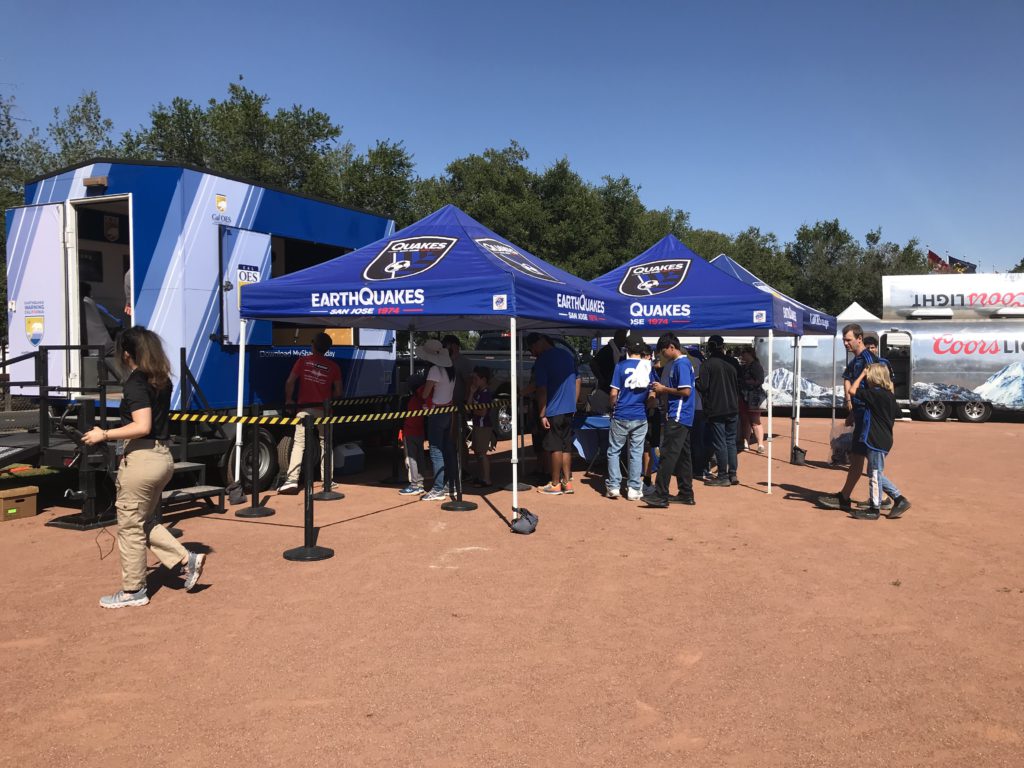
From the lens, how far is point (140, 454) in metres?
5.15

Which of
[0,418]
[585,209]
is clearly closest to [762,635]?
[0,418]

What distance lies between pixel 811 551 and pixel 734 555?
71 centimetres

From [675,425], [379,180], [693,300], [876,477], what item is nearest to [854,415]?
[876,477]

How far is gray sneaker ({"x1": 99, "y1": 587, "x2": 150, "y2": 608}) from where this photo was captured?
525 cm

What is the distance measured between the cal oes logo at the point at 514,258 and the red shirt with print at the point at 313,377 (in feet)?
7.96

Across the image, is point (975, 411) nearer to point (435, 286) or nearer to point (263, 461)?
point (435, 286)

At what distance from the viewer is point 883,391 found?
310 inches

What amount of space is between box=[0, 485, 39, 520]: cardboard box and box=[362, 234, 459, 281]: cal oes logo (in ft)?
13.1

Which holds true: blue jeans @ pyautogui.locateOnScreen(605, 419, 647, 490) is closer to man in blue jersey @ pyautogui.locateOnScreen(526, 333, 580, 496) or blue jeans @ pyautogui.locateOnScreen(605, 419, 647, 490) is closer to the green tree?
man in blue jersey @ pyautogui.locateOnScreen(526, 333, 580, 496)

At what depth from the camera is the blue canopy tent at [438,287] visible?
7.57m

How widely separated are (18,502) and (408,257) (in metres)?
4.57

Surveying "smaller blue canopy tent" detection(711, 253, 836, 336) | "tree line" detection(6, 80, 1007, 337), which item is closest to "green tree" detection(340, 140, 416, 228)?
"tree line" detection(6, 80, 1007, 337)

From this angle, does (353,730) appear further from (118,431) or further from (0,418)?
(0,418)

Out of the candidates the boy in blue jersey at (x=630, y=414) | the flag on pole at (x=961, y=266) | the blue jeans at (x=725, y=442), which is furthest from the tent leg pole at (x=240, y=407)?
the flag on pole at (x=961, y=266)
